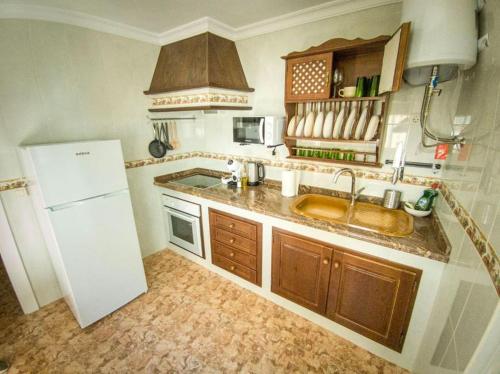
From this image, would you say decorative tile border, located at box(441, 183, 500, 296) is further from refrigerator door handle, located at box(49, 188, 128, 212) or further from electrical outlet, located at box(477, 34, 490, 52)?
refrigerator door handle, located at box(49, 188, 128, 212)

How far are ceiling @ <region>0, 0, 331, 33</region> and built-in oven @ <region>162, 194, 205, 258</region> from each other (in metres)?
1.62

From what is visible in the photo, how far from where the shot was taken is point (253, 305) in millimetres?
1934

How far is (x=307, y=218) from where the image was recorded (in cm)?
154

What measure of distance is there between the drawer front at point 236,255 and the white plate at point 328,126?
120 centimetres

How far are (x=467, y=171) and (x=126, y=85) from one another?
264 centimetres

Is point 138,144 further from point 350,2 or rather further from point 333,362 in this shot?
point 333,362

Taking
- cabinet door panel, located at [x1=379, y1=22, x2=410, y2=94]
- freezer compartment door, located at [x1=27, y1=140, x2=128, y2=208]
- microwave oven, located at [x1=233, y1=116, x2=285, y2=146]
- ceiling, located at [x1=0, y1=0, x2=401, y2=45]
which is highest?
ceiling, located at [x1=0, y1=0, x2=401, y2=45]

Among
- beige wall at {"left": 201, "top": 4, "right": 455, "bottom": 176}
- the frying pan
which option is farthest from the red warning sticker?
the frying pan

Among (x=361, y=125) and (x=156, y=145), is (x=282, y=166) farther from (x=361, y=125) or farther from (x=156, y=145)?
(x=156, y=145)

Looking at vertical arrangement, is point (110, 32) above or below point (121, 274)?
above

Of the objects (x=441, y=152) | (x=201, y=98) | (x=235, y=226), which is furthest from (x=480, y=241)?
(x=201, y=98)

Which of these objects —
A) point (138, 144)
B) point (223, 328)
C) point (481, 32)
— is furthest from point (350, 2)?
point (223, 328)

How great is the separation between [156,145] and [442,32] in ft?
7.91

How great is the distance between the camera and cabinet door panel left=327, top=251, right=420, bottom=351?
1284 millimetres
